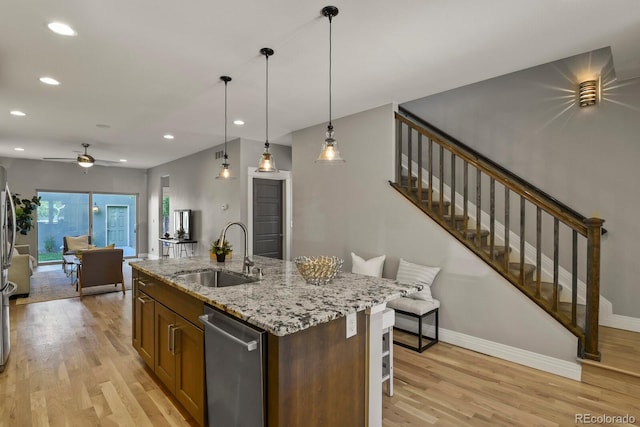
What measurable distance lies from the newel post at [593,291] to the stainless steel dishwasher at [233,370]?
8.89 feet

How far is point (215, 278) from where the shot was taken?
285 cm

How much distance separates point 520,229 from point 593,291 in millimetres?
794

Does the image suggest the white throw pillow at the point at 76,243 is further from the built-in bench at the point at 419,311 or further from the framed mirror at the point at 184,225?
the built-in bench at the point at 419,311

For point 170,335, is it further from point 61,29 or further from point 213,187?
point 213,187

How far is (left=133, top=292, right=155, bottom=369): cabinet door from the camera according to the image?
269 centimetres

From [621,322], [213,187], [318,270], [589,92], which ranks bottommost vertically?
[621,322]

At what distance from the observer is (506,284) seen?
3162 mm

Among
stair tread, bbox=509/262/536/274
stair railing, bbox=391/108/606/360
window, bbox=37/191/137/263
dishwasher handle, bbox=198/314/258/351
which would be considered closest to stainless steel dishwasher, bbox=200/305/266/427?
dishwasher handle, bbox=198/314/258/351

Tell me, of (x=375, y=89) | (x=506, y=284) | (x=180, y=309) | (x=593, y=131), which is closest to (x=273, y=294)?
(x=180, y=309)

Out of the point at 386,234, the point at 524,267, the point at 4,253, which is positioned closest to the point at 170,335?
the point at 4,253

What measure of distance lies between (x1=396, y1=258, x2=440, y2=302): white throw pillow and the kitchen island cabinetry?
2.11 metres

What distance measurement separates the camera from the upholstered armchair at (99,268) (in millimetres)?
5328

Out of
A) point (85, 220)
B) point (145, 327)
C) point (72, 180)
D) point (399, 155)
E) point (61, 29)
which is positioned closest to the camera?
point (61, 29)

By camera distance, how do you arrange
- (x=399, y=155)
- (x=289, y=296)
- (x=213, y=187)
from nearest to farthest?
(x=289, y=296) < (x=399, y=155) < (x=213, y=187)
